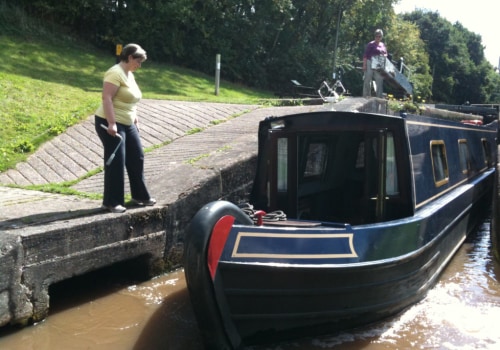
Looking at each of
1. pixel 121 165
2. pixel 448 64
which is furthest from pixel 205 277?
pixel 448 64

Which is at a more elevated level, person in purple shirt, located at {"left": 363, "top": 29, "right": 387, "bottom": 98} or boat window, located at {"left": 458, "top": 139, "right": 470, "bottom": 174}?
person in purple shirt, located at {"left": 363, "top": 29, "right": 387, "bottom": 98}

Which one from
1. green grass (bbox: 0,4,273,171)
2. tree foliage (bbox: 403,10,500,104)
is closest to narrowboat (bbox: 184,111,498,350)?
green grass (bbox: 0,4,273,171)

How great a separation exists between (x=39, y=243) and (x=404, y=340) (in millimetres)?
3124

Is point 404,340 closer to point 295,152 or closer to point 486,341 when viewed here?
point 486,341

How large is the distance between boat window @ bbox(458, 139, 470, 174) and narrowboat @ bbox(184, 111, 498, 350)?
0.71m

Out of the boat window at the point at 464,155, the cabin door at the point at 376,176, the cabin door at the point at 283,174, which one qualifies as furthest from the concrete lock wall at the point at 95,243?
the boat window at the point at 464,155

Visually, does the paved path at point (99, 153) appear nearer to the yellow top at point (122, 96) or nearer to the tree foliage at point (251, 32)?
the yellow top at point (122, 96)

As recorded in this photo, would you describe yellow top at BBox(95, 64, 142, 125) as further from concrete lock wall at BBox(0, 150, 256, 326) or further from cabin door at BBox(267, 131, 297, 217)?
cabin door at BBox(267, 131, 297, 217)

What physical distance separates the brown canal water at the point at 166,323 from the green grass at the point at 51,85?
3.13m

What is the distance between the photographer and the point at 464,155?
7.91 metres

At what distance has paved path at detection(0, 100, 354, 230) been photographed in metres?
4.91

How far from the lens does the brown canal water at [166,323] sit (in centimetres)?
389

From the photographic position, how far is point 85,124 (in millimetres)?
8547

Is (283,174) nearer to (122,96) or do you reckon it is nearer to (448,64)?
(122,96)
